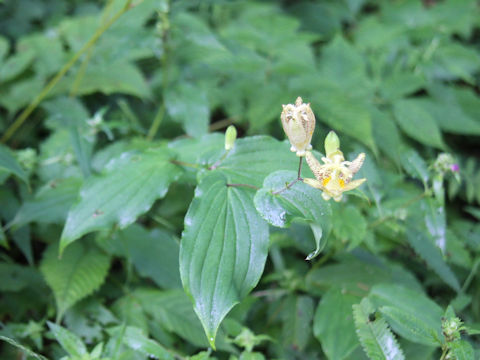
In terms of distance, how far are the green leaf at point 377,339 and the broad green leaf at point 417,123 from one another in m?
1.46

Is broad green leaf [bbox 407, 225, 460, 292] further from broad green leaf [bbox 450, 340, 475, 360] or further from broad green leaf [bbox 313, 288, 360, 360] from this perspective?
broad green leaf [bbox 450, 340, 475, 360]

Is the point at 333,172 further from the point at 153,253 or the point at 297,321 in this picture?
the point at 153,253

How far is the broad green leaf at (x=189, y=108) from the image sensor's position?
2078mm

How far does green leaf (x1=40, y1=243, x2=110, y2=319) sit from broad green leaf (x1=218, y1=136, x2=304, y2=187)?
73 cm

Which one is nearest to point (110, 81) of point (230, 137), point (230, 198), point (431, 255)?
point (230, 137)

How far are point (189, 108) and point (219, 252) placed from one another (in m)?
1.15

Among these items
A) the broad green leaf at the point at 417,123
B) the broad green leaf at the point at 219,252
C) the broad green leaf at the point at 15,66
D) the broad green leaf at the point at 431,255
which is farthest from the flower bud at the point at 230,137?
the broad green leaf at the point at 15,66

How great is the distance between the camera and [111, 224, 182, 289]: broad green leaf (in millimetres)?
1710

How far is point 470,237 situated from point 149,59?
7.46 feet

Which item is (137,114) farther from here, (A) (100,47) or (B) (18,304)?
(B) (18,304)

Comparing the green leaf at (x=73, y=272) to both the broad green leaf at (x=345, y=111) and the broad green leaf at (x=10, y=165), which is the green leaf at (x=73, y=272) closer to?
the broad green leaf at (x=10, y=165)

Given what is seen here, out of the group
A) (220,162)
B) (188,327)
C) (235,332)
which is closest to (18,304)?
(188,327)

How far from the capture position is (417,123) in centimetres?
247

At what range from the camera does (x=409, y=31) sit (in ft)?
9.63
